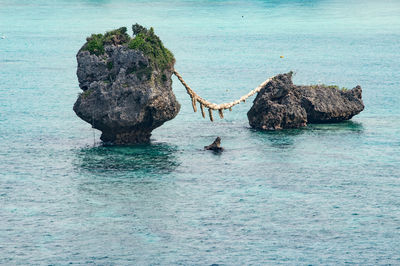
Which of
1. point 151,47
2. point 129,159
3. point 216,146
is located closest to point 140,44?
point 151,47

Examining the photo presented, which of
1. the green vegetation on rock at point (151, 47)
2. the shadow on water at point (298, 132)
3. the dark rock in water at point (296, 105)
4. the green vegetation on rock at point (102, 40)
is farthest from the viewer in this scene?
the dark rock in water at point (296, 105)

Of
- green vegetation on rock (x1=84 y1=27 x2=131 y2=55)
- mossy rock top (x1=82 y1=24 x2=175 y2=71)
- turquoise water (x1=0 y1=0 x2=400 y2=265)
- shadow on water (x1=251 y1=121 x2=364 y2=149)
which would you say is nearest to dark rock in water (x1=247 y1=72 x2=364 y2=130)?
shadow on water (x1=251 y1=121 x2=364 y2=149)

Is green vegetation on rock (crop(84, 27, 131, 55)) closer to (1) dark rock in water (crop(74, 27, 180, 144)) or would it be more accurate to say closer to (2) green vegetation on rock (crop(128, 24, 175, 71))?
(1) dark rock in water (crop(74, 27, 180, 144))

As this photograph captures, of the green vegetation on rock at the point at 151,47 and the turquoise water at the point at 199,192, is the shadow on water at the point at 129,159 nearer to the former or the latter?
the turquoise water at the point at 199,192

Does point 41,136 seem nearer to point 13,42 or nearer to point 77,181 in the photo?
point 77,181

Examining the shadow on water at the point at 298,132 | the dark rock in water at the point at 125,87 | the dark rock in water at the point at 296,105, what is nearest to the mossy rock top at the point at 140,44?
the dark rock in water at the point at 125,87

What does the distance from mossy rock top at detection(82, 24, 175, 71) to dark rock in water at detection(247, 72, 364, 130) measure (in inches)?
415

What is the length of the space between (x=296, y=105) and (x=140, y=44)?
17262 millimetres

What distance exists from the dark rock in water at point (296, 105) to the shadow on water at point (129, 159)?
1055 cm

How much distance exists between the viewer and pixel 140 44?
6556cm

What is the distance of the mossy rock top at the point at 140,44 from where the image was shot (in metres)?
65.7

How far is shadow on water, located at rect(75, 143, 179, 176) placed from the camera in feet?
198

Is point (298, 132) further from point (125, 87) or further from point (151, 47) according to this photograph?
point (125, 87)

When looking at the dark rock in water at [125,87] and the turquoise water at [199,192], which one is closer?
the turquoise water at [199,192]
